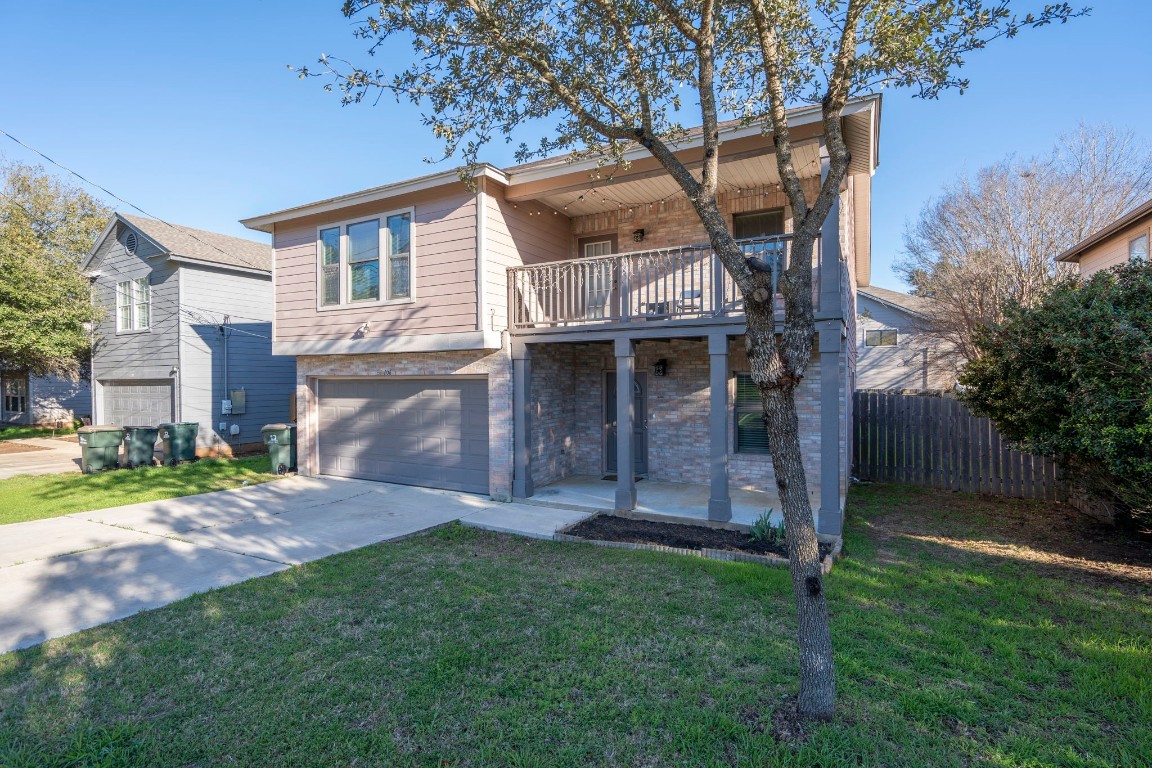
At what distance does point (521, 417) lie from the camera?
9.08 m

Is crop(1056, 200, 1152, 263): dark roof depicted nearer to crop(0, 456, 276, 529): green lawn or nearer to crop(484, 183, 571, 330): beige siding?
crop(484, 183, 571, 330): beige siding

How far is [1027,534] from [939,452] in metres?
3.19

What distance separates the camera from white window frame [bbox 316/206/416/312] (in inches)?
383

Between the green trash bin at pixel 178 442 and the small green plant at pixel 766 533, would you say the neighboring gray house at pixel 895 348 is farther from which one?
the green trash bin at pixel 178 442

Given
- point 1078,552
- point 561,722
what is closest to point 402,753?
point 561,722

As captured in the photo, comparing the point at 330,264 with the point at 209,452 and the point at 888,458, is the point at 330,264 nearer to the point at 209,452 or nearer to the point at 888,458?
the point at 209,452

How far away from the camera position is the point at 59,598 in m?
5.12

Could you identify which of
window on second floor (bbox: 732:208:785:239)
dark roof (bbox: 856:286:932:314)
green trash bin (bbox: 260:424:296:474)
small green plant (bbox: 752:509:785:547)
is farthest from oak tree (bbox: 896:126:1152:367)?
green trash bin (bbox: 260:424:296:474)

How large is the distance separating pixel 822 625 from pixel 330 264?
34.2 feet

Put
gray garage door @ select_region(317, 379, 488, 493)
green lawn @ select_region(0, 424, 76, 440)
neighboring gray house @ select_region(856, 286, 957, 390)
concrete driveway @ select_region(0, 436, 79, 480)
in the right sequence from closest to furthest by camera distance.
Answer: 1. gray garage door @ select_region(317, 379, 488, 493)
2. concrete driveway @ select_region(0, 436, 79, 480)
3. green lawn @ select_region(0, 424, 76, 440)
4. neighboring gray house @ select_region(856, 286, 957, 390)

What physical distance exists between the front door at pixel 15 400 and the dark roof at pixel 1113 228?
33.8 meters

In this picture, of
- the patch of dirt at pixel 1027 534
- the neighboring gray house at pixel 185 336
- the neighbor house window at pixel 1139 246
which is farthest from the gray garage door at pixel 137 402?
the neighbor house window at pixel 1139 246

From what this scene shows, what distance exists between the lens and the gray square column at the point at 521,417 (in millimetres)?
9078

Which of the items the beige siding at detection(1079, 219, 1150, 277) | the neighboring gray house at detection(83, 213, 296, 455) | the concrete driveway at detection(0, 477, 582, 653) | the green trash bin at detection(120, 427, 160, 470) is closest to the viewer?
the concrete driveway at detection(0, 477, 582, 653)
